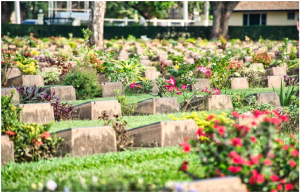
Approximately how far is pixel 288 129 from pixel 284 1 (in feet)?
105

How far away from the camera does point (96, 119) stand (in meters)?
5.86

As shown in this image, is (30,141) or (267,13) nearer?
(30,141)

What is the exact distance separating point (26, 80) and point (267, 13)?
101 ft

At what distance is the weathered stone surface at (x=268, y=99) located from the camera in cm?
654

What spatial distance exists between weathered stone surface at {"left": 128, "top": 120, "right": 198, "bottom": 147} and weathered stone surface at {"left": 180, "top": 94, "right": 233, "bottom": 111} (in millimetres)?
1702

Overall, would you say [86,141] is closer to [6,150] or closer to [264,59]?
[6,150]

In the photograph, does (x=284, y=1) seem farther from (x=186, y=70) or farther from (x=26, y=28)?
(x=186, y=70)

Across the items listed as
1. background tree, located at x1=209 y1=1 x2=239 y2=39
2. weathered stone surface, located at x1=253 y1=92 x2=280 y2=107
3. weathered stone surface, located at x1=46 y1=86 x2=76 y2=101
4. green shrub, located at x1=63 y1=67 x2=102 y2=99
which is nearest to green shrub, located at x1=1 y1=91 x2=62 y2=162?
weathered stone surface, located at x1=46 y1=86 x2=76 y2=101

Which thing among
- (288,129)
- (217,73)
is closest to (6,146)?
(288,129)

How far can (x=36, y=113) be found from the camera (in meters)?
5.60

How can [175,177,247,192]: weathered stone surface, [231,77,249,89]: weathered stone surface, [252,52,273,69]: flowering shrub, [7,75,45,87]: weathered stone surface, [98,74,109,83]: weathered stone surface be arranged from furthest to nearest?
1. [252,52,273,69]: flowering shrub
2. [98,74,109,83]: weathered stone surface
3. [231,77,249,89]: weathered stone surface
4. [7,75,45,87]: weathered stone surface
5. [175,177,247,192]: weathered stone surface

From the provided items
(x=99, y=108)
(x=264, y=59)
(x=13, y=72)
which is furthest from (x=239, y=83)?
(x=13, y=72)

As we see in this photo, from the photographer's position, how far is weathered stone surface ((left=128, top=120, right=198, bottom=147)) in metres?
4.65

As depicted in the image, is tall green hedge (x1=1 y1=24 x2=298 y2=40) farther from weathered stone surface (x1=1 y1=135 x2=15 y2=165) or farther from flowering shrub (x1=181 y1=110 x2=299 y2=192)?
flowering shrub (x1=181 y1=110 x2=299 y2=192)
